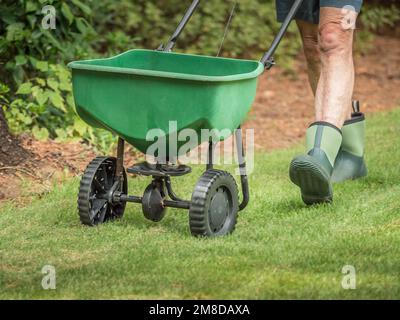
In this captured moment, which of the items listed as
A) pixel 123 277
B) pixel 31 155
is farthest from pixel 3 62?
pixel 123 277

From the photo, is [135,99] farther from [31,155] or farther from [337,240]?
[31,155]

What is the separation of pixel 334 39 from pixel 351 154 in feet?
2.45

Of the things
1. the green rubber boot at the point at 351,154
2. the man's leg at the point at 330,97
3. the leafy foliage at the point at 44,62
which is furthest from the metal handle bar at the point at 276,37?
the leafy foliage at the point at 44,62

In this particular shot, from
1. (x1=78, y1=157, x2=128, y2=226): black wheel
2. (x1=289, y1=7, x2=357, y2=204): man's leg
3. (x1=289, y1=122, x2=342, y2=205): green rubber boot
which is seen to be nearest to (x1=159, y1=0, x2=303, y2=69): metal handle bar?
(x1=289, y1=7, x2=357, y2=204): man's leg

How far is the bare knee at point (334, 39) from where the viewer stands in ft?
14.5

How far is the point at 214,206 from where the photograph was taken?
396cm

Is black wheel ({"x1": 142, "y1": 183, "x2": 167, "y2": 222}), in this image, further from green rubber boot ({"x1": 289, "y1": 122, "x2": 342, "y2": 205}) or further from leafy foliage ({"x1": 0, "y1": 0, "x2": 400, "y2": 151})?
leafy foliage ({"x1": 0, "y1": 0, "x2": 400, "y2": 151})

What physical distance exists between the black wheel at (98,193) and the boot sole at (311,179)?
76 cm

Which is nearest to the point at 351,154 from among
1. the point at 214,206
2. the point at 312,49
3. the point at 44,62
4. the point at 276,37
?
the point at 312,49

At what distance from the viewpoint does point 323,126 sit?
4410mm

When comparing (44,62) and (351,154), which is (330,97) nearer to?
(351,154)

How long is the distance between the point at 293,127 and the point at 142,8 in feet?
7.51

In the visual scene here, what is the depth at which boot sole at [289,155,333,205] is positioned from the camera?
13.7ft

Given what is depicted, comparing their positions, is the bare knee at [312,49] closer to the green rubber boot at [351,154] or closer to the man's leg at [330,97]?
the green rubber boot at [351,154]
